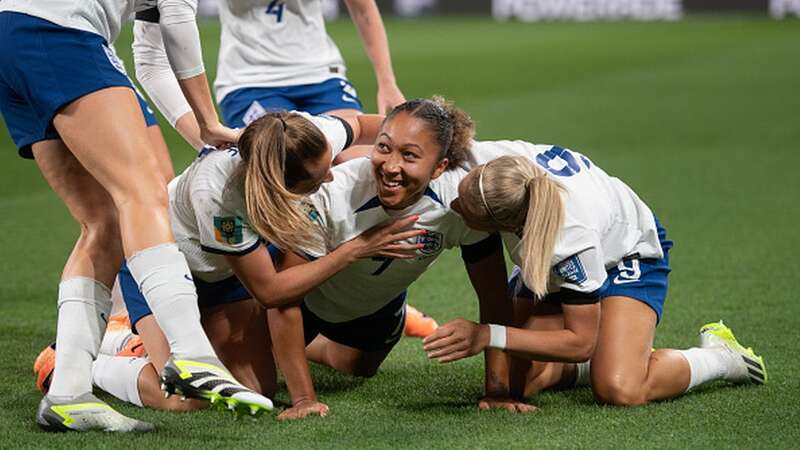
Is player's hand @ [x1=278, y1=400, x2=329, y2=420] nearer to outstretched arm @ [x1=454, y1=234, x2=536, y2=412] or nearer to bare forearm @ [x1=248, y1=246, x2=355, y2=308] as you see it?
bare forearm @ [x1=248, y1=246, x2=355, y2=308]

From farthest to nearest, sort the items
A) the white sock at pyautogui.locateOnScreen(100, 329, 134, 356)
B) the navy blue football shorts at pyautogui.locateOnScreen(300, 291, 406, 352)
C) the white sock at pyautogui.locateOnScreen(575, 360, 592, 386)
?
the white sock at pyautogui.locateOnScreen(100, 329, 134, 356)
the navy blue football shorts at pyautogui.locateOnScreen(300, 291, 406, 352)
the white sock at pyautogui.locateOnScreen(575, 360, 592, 386)

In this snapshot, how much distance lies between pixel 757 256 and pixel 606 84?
10.2 meters

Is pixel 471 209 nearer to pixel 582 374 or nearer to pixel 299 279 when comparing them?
pixel 299 279

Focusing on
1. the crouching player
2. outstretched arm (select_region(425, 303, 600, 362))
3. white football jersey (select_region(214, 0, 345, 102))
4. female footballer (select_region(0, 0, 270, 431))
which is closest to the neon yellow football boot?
the crouching player

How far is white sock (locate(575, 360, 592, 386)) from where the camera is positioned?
4957 millimetres

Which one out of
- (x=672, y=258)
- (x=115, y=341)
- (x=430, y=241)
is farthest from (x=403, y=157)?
(x=672, y=258)

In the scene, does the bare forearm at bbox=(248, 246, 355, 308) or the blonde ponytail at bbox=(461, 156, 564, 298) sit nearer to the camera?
the blonde ponytail at bbox=(461, 156, 564, 298)

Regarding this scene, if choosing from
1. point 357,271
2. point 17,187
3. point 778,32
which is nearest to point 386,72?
point 357,271

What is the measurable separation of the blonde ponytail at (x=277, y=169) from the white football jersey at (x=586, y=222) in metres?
0.67

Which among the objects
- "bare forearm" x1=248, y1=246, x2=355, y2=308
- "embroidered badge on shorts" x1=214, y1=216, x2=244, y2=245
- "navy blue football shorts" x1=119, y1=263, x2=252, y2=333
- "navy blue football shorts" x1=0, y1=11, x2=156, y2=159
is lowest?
"navy blue football shorts" x1=119, y1=263, x2=252, y2=333

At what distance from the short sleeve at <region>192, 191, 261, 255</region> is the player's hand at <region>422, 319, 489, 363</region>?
2.13 feet

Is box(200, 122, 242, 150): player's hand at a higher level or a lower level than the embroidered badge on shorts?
higher

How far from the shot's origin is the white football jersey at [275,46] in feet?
21.9

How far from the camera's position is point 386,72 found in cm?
616
